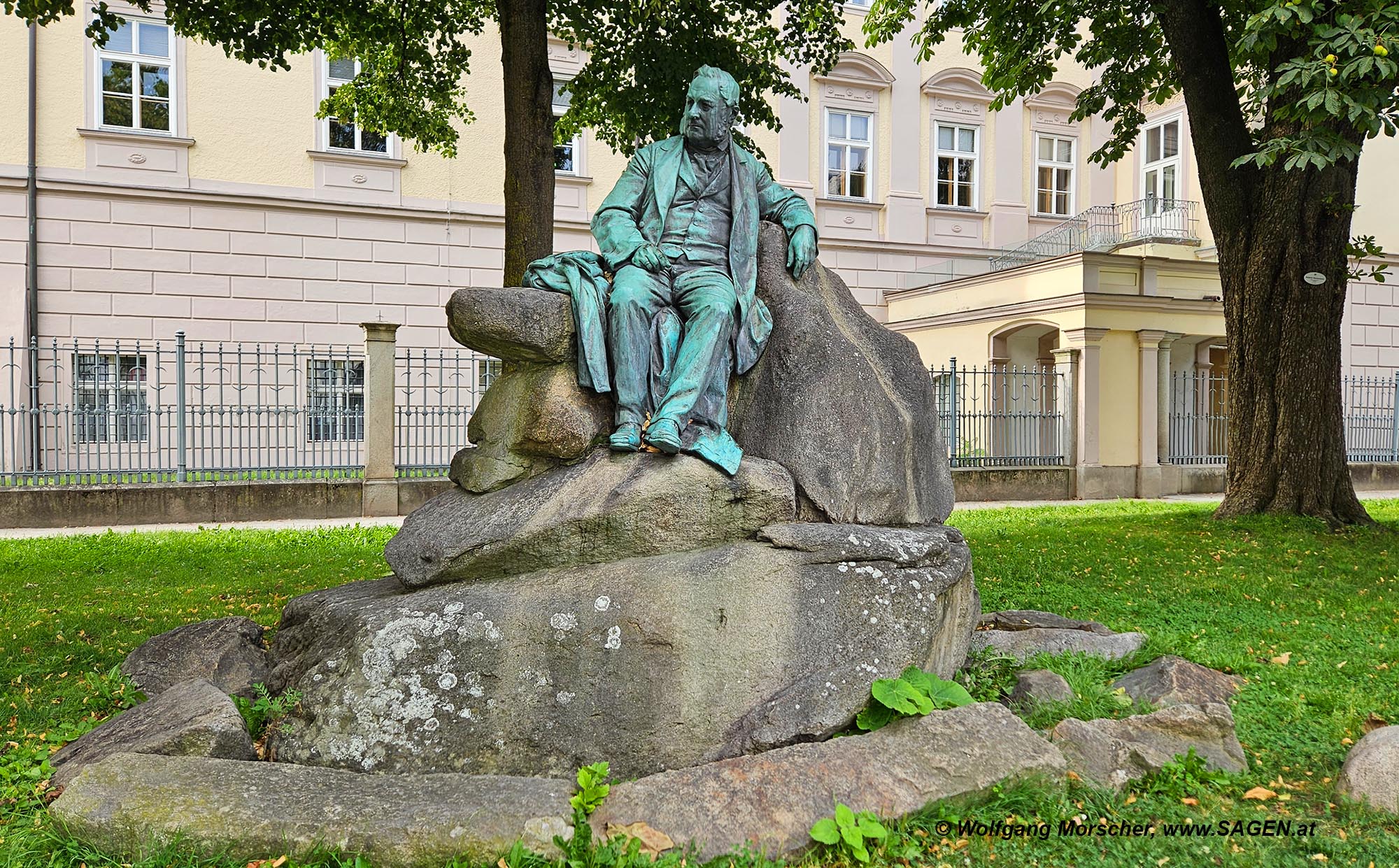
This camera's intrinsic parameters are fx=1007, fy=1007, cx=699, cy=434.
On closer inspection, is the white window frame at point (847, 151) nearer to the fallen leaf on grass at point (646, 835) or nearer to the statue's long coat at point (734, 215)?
the statue's long coat at point (734, 215)

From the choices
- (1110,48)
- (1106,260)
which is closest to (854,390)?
(1110,48)

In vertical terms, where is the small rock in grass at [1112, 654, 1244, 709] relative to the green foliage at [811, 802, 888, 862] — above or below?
above

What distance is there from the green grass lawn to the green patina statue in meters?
1.65

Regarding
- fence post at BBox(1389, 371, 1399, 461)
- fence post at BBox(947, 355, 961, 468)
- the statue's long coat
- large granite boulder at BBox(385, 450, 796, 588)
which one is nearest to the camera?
large granite boulder at BBox(385, 450, 796, 588)

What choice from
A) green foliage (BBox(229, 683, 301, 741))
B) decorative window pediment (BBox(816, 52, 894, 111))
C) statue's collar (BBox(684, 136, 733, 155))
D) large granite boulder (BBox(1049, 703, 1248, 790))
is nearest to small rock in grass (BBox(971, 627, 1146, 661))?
large granite boulder (BBox(1049, 703, 1248, 790))

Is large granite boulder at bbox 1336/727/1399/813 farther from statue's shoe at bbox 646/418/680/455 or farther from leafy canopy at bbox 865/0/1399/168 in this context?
leafy canopy at bbox 865/0/1399/168

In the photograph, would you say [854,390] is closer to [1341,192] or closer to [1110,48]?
[1341,192]

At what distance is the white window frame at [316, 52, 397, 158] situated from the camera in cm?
1545

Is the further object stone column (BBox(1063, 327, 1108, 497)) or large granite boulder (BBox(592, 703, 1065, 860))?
stone column (BBox(1063, 327, 1108, 497))

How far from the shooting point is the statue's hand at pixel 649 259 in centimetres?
414

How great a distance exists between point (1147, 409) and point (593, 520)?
42.9 feet

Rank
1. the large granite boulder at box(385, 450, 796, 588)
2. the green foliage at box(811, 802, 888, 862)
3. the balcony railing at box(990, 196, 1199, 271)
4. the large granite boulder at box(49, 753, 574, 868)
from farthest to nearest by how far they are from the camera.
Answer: the balcony railing at box(990, 196, 1199, 271), the large granite boulder at box(385, 450, 796, 588), the green foliage at box(811, 802, 888, 862), the large granite boulder at box(49, 753, 574, 868)

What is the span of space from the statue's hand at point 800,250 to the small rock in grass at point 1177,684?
85.8 inches

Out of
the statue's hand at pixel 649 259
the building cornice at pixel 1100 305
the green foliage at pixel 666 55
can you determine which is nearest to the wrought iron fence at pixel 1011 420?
the building cornice at pixel 1100 305
